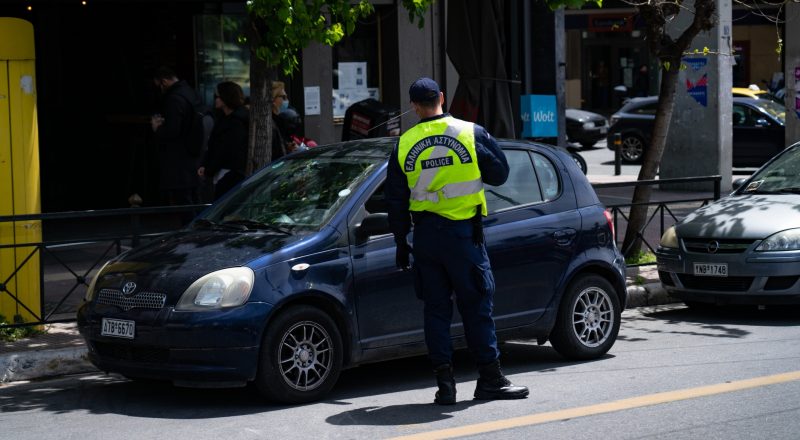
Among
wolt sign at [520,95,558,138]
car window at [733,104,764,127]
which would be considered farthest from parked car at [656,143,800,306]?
car window at [733,104,764,127]

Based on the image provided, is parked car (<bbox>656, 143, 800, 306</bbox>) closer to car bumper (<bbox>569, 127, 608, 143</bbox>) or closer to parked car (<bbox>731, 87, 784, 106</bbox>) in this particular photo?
parked car (<bbox>731, 87, 784, 106</bbox>)

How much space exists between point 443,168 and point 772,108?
18803 mm

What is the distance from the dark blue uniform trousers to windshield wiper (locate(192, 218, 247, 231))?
1371 mm

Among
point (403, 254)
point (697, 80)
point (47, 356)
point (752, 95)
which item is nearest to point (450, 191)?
point (403, 254)

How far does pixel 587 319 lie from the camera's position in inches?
340

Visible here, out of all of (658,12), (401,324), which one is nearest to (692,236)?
(658,12)

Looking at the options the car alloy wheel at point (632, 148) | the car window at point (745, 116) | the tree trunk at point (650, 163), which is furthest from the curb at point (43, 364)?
the car alloy wheel at point (632, 148)

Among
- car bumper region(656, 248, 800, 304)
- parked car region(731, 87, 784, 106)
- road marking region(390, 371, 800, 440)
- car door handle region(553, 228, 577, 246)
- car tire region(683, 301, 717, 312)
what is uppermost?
parked car region(731, 87, 784, 106)

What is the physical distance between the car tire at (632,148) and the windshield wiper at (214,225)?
63.6 feet

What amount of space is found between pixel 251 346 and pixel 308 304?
0.49m

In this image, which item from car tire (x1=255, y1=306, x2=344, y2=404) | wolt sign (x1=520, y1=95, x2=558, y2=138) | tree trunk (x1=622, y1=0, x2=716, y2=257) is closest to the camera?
car tire (x1=255, y1=306, x2=344, y2=404)

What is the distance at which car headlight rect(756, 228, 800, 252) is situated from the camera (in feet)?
33.0

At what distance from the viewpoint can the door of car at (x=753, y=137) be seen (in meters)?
23.8

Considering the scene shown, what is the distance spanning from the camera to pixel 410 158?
23.4ft
